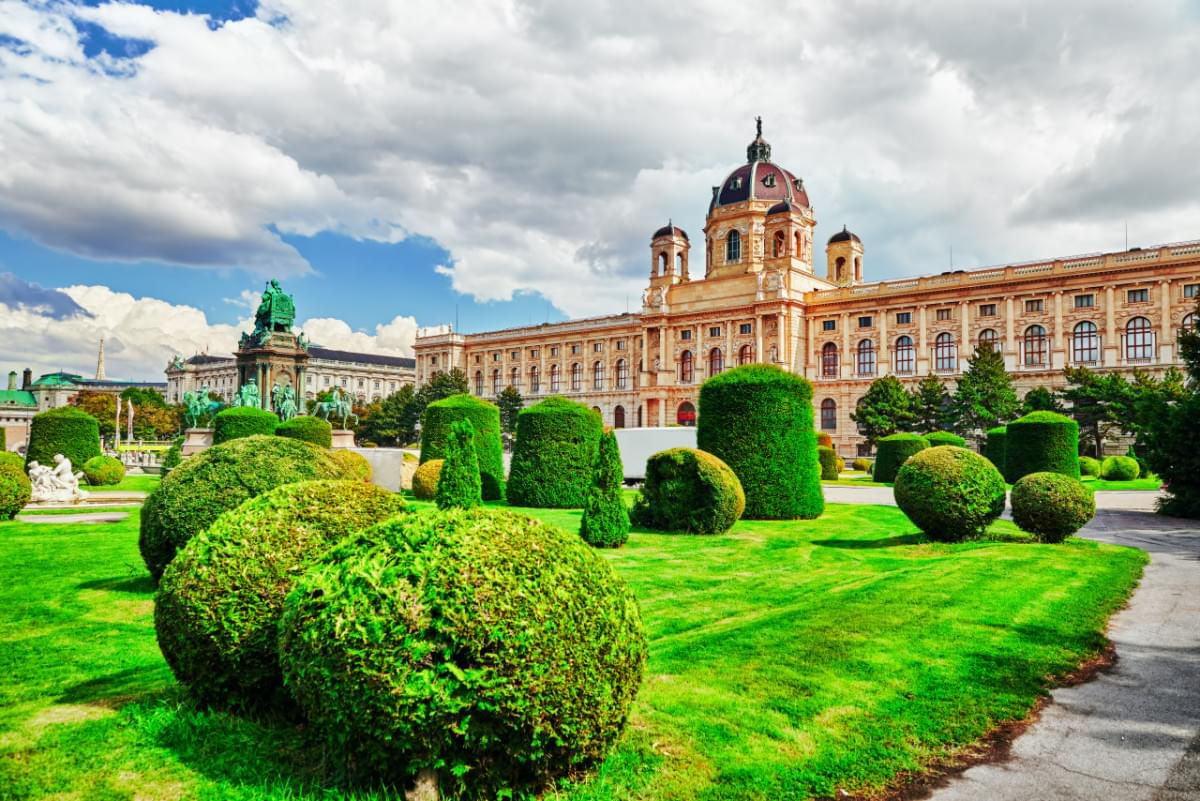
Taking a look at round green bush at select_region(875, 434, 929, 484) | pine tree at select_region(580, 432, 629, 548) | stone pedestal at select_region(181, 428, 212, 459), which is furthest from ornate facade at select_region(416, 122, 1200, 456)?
pine tree at select_region(580, 432, 629, 548)

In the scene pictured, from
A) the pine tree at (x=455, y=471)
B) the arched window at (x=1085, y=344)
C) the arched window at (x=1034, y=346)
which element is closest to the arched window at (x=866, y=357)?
the arched window at (x=1034, y=346)

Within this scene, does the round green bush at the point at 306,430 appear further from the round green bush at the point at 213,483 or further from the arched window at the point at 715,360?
→ the arched window at the point at 715,360

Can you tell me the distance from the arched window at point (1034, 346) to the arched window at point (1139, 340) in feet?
16.6

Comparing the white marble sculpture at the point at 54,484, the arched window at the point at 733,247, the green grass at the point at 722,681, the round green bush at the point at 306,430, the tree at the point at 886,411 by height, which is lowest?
the green grass at the point at 722,681

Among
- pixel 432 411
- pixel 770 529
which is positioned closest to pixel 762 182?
pixel 432 411

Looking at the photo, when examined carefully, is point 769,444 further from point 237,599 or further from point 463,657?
point 463,657

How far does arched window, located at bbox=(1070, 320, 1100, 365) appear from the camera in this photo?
53.7m

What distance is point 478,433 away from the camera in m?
23.7

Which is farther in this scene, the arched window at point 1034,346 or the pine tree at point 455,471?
the arched window at point 1034,346

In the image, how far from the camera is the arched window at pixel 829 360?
64.9m

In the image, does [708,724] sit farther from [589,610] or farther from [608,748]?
[589,610]

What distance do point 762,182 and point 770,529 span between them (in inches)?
2435

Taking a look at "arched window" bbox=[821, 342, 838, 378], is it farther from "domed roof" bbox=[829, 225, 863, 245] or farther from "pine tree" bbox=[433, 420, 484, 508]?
"pine tree" bbox=[433, 420, 484, 508]

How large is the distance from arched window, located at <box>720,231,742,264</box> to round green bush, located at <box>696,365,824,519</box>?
5585cm
